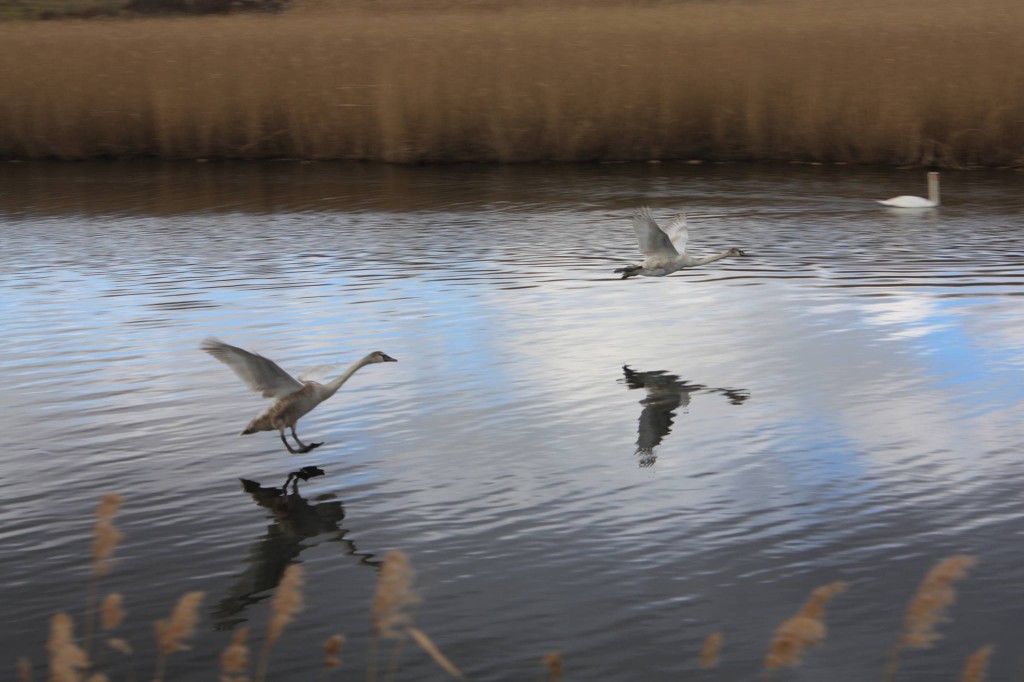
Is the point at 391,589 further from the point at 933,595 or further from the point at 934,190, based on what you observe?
the point at 934,190

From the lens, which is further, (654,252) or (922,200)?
(922,200)

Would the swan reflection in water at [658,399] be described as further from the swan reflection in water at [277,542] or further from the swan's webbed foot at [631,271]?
the swan reflection in water at [277,542]

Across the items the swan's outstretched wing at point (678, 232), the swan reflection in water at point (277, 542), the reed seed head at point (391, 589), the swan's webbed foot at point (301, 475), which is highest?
the swan's outstretched wing at point (678, 232)

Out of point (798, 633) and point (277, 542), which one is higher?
A: point (798, 633)

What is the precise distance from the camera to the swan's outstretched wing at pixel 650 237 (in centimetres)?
955

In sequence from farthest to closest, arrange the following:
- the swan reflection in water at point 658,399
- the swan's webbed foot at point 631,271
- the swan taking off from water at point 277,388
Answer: the swan's webbed foot at point 631,271 → the swan reflection in water at point 658,399 → the swan taking off from water at point 277,388

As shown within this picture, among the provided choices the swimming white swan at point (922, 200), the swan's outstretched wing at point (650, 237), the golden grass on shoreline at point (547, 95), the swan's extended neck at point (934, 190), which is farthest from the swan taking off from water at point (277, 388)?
the golden grass on shoreline at point (547, 95)

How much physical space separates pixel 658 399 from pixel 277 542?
285cm

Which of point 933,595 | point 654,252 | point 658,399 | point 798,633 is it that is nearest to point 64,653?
point 798,633

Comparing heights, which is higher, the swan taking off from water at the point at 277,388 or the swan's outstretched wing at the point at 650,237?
the swan's outstretched wing at the point at 650,237

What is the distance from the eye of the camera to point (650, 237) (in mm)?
9688

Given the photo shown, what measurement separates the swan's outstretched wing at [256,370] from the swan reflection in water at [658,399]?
67.5 inches

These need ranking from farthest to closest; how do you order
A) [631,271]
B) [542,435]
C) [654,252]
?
[631,271] < [654,252] < [542,435]

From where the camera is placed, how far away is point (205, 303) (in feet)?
35.7
